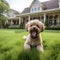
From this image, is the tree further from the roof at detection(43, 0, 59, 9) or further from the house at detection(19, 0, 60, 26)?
the roof at detection(43, 0, 59, 9)

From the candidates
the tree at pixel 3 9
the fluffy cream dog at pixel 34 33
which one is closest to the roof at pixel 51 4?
the tree at pixel 3 9

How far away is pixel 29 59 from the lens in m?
2.38

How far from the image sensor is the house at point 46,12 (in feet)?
83.1

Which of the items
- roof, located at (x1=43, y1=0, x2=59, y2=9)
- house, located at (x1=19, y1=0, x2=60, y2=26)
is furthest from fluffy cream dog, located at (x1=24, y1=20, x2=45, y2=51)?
roof, located at (x1=43, y1=0, x2=59, y2=9)

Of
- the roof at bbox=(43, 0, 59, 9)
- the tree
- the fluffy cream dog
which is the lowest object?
the fluffy cream dog

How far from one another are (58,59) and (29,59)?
1.52ft

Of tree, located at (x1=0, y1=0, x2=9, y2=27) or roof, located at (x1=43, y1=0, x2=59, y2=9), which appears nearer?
tree, located at (x1=0, y1=0, x2=9, y2=27)

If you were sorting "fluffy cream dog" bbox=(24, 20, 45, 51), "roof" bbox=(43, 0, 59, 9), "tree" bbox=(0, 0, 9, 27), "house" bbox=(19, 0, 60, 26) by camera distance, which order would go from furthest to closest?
"roof" bbox=(43, 0, 59, 9)
"house" bbox=(19, 0, 60, 26)
"tree" bbox=(0, 0, 9, 27)
"fluffy cream dog" bbox=(24, 20, 45, 51)

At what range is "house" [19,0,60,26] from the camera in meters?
25.3

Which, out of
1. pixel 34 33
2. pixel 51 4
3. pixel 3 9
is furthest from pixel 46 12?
pixel 34 33

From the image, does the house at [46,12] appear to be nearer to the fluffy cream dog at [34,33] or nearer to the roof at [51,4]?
the roof at [51,4]

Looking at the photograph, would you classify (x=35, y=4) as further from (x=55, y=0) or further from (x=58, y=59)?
(x=58, y=59)

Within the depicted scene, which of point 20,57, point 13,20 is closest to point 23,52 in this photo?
point 20,57

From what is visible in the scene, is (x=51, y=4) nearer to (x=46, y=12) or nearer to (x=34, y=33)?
(x=46, y=12)
